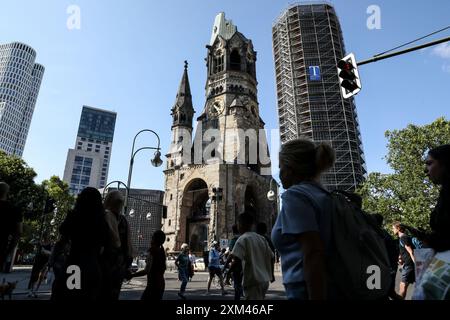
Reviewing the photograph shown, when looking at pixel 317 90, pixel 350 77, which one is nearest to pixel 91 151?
pixel 317 90

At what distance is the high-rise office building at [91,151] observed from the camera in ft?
443

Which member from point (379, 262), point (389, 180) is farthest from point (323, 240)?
point (389, 180)

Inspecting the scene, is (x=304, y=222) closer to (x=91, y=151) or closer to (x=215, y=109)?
(x=215, y=109)

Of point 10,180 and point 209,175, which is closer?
point 10,180

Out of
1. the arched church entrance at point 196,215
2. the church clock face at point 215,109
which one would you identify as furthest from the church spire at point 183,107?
the arched church entrance at point 196,215

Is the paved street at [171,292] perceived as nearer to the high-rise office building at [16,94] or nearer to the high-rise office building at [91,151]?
the high-rise office building at [16,94]

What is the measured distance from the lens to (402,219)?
20.8m

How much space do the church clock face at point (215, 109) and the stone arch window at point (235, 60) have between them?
645cm

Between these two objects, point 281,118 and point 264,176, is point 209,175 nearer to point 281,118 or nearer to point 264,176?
point 264,176

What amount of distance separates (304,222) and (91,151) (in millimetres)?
164109

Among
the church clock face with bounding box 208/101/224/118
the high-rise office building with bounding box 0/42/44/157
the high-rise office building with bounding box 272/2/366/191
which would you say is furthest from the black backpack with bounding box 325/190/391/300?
the high-rise office building with bounding box 0/42/44/157

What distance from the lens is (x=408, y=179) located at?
22078 mm

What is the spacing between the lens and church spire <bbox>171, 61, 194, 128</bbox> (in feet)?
150
